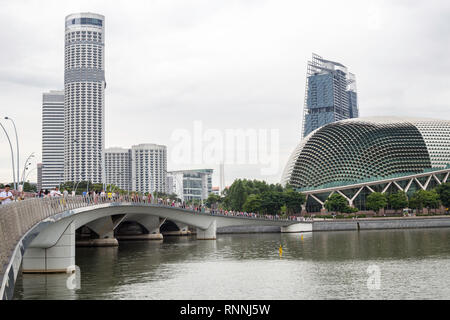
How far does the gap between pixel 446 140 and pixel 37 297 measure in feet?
437

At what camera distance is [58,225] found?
31.9m

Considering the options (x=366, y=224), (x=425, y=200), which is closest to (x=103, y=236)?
(x=366, y=224)

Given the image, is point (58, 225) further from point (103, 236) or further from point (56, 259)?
point (103, 236)

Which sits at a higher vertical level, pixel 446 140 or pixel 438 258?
pixel 446 140

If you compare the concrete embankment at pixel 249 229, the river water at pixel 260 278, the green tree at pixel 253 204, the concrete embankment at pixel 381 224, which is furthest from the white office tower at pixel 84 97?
the river water at pixel 260 278

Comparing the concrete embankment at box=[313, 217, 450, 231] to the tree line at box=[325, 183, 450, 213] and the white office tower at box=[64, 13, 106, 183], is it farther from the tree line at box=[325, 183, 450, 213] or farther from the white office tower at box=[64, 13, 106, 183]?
the white office tower at box=[64, 13, 106, 183]

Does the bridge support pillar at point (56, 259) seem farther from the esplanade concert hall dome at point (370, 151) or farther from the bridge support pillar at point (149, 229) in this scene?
the esplanade concert hall dome at point (370, 151)

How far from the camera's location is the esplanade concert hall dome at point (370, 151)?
132 meters

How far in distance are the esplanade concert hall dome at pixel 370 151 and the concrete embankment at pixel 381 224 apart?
118ft

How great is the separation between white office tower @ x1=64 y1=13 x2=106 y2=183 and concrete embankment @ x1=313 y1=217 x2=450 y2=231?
341ft

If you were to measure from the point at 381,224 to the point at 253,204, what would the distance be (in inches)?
1072
